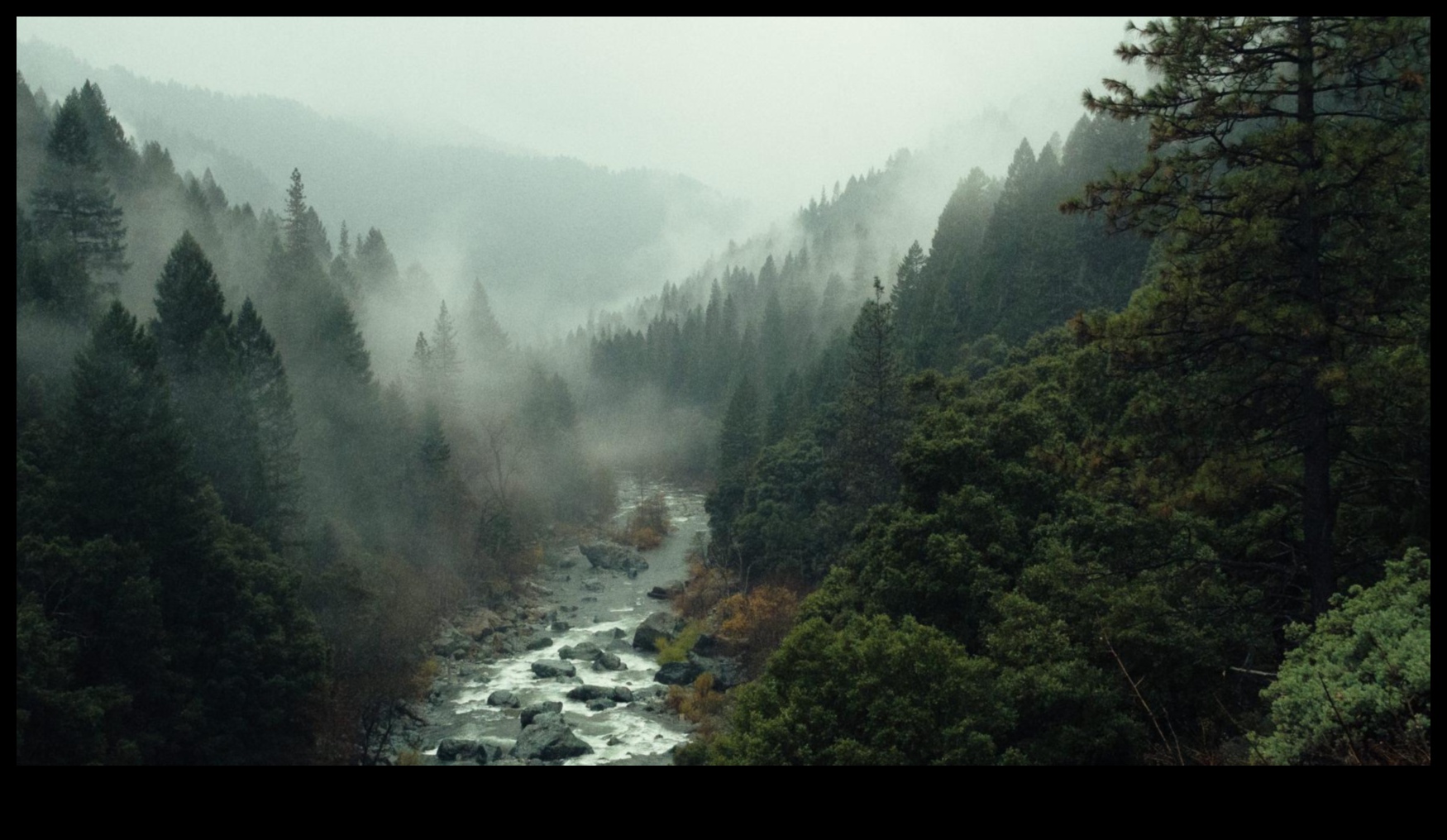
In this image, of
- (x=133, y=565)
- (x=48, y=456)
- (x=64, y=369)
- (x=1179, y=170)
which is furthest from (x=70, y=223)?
(x=1179, y=170)

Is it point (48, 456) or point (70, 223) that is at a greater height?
point (70, 223)

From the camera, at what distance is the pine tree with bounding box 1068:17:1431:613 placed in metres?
11.3

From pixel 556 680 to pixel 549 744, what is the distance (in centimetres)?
923

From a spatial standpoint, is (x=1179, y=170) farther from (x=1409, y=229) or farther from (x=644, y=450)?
(x=644, y=450)

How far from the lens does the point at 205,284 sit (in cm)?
4619

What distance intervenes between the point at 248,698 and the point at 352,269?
288 ft

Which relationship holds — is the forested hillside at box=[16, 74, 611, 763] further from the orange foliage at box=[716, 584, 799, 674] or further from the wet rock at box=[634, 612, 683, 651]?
the orange foliage at box=[716, 584, 799, 674]

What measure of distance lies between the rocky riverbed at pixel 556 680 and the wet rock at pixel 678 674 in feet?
0.72

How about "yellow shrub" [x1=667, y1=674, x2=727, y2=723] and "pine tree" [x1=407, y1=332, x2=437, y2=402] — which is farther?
"pine tree" [x1=407, y1=332, x2=437, y2=402]

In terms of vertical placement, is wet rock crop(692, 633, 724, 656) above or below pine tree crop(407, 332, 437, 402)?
below

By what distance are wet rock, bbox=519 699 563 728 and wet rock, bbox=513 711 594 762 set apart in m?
1.85

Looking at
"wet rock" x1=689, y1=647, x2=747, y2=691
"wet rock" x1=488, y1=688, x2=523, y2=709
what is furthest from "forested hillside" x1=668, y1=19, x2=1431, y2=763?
"wet rock" x1=488, y1=688, x2=523, y2=709

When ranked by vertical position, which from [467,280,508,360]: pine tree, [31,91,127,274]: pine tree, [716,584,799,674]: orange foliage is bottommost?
[716,584,799,674]: orange foliage

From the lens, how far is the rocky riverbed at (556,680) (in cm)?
3406
